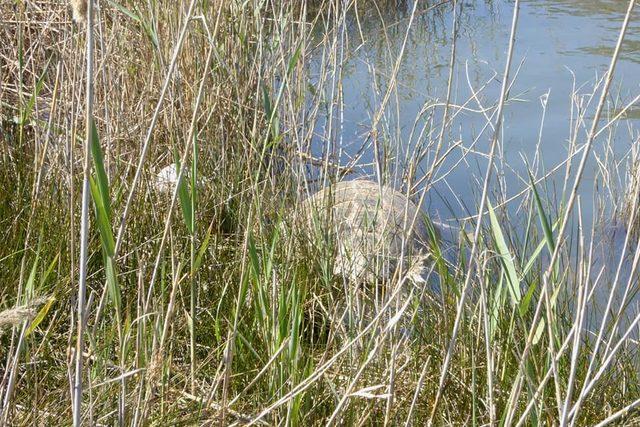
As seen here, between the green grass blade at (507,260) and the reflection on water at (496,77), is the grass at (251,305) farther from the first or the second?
the reflection on water at (496,77)

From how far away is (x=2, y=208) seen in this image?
206cm

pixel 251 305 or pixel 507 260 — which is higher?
pixel 507 260

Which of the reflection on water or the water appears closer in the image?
the water

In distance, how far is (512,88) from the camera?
558 cm

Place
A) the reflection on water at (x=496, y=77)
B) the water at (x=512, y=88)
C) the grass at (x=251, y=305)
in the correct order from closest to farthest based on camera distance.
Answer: the grass at (x=251, y=305), the water at (x=512, y=88), the reflection on water at (x=496, y=77)

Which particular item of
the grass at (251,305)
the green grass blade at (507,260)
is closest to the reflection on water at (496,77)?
the grass at (251,305)

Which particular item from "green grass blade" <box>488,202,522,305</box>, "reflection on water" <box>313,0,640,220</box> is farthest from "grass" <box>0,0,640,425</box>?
"reflection on water" <box>313,0,640,220</box>

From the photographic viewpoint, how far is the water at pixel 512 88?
12.2 ft

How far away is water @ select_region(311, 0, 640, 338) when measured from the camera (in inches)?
146

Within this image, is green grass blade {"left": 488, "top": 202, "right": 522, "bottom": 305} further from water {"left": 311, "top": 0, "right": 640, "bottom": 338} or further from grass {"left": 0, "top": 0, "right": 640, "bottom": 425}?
water {"left": 311, "top": 0, "right": 640, "bottom": 338}

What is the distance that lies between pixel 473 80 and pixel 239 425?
4.32 m

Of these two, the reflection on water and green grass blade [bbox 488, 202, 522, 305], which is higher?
green grass blade [bbox 488, 202, 522, 305]

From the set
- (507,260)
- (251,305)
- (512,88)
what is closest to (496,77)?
(512,88)

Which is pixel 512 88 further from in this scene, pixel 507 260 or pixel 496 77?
pixel 507 260
